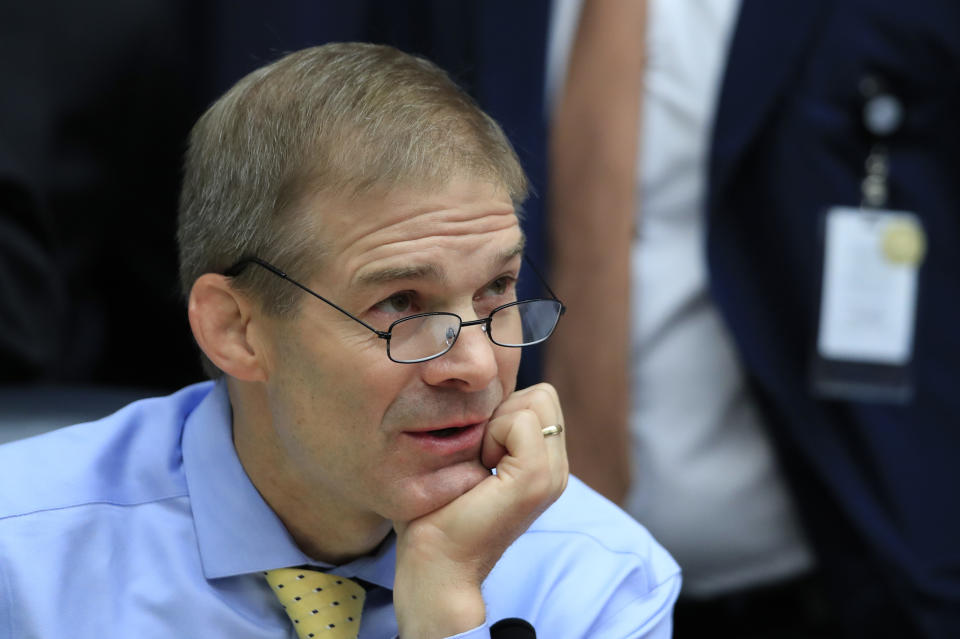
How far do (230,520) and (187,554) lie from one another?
0.07 m

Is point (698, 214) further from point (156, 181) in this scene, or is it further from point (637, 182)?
→ point (156, 181)

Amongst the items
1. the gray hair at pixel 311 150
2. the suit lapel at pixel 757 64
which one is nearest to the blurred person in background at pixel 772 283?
the suit lapel at pixel 757 64

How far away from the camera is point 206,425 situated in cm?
162

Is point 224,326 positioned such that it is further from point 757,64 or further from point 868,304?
point 868,304

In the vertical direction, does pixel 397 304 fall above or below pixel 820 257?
above

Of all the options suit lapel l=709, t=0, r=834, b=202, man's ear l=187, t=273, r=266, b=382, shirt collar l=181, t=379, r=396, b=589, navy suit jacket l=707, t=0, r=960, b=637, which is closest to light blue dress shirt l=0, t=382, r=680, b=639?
shirt collar l=181, t=379, r=396, b=589

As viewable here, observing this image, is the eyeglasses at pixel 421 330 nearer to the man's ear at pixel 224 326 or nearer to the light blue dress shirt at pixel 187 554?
the man's ear at pixel 224 326

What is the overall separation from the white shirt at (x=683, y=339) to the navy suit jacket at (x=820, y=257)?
6cm

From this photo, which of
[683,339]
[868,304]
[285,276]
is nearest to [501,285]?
[285,276]

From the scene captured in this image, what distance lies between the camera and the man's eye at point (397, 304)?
1450 millimetres

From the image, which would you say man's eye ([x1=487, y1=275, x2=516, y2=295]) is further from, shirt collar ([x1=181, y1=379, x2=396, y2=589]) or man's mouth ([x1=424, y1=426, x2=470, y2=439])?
shirt collar ([x1=181, y1=379, x2=396, y2=589])

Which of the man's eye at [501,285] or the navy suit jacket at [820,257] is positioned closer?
the man's eye at [501,285]

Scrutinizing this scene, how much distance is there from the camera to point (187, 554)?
1521 millimetres

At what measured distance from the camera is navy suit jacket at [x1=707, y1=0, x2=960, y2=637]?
231cm
